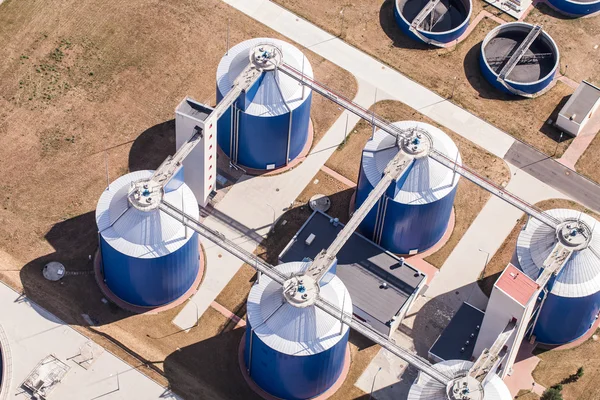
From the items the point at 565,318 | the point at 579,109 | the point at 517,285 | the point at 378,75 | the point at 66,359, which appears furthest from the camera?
the point at 378,75

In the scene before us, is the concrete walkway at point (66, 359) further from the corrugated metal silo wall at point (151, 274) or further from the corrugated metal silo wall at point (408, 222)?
the corrugated metal silo wall at point (408, 222)

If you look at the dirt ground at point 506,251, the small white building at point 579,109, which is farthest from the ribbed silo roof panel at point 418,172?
the small white building at point 579,109

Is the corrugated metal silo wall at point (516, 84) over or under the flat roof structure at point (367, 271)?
over

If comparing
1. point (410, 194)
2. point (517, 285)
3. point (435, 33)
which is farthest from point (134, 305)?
point (435, 33)

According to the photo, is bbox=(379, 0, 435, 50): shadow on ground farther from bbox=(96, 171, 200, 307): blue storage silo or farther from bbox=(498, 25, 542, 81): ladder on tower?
bbox=(96, 171, 200, 307): blue storage silo

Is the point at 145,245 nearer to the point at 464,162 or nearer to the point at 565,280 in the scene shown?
the point at 464,162

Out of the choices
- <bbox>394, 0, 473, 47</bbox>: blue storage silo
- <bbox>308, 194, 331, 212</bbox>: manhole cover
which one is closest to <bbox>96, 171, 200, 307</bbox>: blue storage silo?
<bbox>308, 194, 331, 212</bbox>: manhole cover

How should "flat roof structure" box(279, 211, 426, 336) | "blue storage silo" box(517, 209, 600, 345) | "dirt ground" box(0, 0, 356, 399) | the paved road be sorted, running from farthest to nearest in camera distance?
the paved road → "flat roof structure" box(279, 211, 426, 336) → "dirt ground" box(0, 0, 356, 399) → "blue storage silo" box(517, 209, 600, 345)
